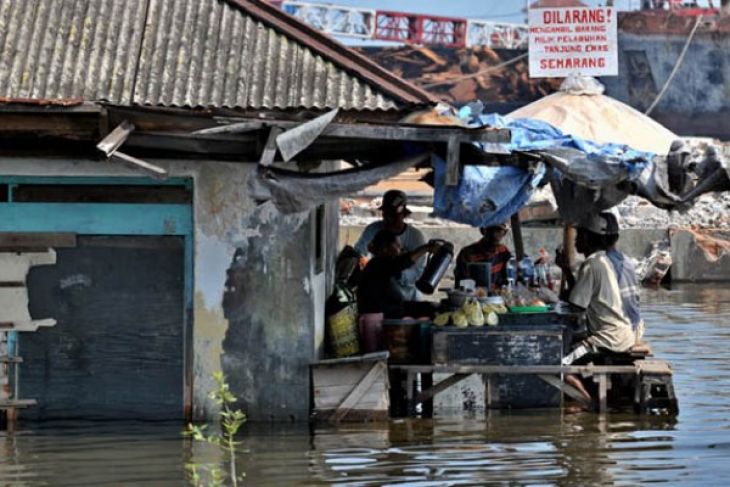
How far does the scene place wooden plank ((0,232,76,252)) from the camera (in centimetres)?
1217

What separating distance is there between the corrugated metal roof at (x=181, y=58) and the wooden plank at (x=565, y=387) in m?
2.55

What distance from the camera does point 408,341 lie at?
12875 millimetres

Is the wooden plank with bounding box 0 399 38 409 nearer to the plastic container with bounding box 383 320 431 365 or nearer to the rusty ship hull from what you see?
the plastic container with bounding box 383 320 431 365

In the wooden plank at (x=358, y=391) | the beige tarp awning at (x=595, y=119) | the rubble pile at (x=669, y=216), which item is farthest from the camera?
the rubble pile at (x=669, y=216)

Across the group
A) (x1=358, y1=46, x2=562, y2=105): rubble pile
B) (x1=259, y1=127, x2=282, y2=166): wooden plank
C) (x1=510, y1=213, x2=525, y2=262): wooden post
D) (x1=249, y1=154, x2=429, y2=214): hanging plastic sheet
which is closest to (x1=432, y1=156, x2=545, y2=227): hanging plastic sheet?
(x1=249, y1=154, x2=429, y2=214): hanging plastic sheet

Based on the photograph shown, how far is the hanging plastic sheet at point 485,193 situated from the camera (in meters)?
12.9

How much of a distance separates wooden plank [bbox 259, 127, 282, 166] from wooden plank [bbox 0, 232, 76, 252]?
188 cm

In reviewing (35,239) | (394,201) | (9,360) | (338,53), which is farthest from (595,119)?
(9,360)

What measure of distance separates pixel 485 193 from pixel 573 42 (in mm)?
Result: 17319

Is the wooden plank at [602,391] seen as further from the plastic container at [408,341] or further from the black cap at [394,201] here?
the black cap at [394,201]

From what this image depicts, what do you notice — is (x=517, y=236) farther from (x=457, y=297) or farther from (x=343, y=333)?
(x=343, y=333)

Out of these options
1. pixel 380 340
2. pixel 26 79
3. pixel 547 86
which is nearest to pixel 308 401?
pixel 380 340

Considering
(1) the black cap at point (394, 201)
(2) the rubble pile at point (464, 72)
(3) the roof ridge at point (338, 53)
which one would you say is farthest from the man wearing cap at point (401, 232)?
(2) the rubble pile at point (464, 72)

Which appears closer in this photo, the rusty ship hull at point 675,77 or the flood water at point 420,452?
the flood water at point 420,452
